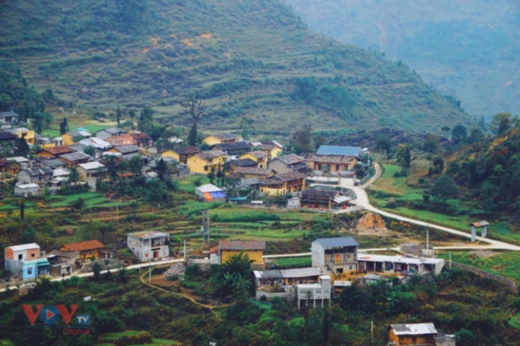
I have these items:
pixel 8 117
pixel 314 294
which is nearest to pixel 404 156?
pixel 314 294

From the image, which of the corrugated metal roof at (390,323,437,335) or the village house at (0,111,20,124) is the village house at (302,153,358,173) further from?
the corrugated metal roof at (390,323,437,335)

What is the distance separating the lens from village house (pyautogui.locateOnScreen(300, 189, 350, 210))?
126 feet

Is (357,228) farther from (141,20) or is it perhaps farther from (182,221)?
(141,20)

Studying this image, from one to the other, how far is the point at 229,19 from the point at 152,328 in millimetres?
55597

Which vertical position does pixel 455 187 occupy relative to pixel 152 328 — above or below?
above

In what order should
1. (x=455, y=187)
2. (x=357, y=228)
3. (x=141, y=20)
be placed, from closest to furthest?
(x=357, y=228) → (x=455, y=187) → (x=141, y=20)

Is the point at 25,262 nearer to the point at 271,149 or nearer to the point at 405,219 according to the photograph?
the point at 405,219

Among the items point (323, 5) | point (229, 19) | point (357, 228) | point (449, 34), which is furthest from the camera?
point (323, 5)

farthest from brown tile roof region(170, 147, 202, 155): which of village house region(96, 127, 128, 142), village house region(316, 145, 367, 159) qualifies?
village house region(316, 145, 367, 159)

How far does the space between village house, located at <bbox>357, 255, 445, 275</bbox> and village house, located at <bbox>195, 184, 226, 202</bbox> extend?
923cm

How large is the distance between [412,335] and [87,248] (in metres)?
12.8

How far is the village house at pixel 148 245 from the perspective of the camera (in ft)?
108

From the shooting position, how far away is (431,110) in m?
75.1

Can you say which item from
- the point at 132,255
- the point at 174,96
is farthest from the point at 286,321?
the point at 174,96
